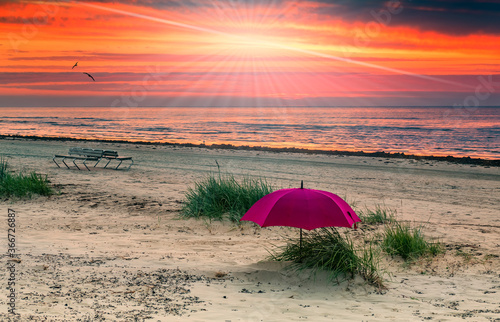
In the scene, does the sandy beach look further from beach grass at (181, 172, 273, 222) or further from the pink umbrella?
the pink umbrella

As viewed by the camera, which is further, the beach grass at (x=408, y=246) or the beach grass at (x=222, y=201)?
the beach grass at (x=222, y=201)

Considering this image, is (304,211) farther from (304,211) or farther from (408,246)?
(408,246)

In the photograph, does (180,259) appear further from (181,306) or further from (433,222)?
(433,222)

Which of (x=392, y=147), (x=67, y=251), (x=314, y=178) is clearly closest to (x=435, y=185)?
(x=314, y=178)

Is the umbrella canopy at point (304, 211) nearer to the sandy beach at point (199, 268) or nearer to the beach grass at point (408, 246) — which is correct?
the sandy beach at point (199, 268)

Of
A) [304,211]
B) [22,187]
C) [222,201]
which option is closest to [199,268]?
[304,211]

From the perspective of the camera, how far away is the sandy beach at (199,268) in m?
5.03

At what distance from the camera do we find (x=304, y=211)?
5773 millimetres

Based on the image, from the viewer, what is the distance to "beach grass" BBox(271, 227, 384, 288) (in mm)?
6082

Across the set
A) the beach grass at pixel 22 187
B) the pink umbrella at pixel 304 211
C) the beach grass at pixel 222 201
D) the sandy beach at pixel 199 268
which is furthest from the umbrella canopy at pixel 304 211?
the beach grass at pixel 22 187

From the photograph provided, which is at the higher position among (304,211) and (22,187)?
(22,187)

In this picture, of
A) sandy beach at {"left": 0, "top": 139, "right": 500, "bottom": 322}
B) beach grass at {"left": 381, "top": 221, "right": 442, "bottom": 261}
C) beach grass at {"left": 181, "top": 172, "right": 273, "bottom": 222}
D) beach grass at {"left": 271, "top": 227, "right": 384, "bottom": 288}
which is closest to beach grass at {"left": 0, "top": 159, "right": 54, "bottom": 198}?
sandy beach at {"left": 0, "top": 139, "right": 500, "bottom": 322}

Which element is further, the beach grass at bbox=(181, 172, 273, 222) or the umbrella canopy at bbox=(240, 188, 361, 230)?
the beach grass at bbox=(181, 172, 273, 222)

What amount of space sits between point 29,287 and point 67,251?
1.81 metres
